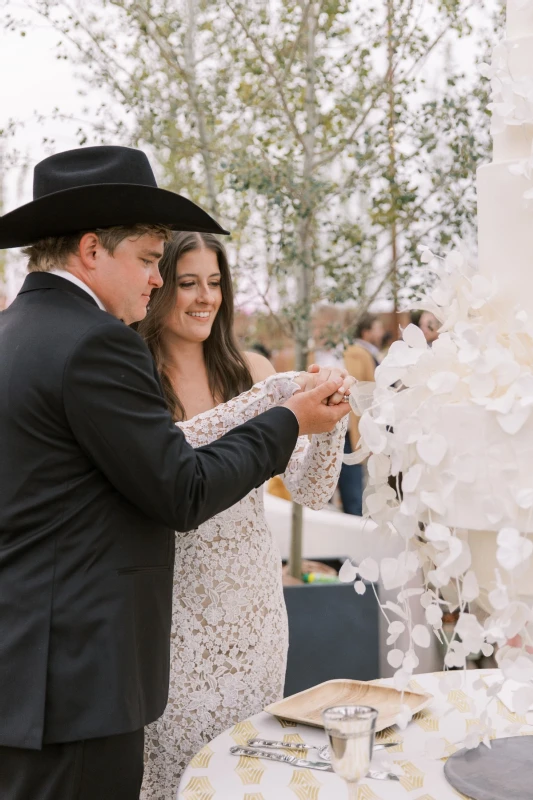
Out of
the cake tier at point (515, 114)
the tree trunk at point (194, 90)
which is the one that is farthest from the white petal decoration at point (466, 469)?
the tree trunk at point (194, 90)

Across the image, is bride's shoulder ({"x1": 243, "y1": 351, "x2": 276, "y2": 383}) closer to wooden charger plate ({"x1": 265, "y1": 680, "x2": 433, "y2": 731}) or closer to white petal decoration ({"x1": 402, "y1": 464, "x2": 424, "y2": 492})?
wooden charger plate ({"x1": 265, "y1": 680, "x2": 433, "y2": 731})

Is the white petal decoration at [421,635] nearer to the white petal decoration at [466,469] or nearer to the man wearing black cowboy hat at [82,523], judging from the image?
the white petal decoration at [466,469]

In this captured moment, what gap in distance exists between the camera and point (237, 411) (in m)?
2.14

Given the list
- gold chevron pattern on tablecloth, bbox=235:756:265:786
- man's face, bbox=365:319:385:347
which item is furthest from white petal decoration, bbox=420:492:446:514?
man's face, bbox=365:319:385:347

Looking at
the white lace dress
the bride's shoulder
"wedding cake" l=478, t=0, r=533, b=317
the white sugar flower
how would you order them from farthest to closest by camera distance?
the bride's shoulder, the white lace dress, "wedding cake" l=478, t=0, r=533, b=317, the white sugar flower

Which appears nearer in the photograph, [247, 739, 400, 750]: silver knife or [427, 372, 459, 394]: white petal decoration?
[427, 372, 459, 394]: white petal decoration

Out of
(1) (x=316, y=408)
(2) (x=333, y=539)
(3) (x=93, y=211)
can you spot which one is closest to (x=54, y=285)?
(3) (x=93, y=211)

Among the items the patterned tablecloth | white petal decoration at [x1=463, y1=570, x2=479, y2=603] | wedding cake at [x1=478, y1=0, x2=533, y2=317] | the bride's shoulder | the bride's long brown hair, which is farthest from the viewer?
the bride's shoulder

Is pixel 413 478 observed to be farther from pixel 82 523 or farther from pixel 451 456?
pixel 82 523

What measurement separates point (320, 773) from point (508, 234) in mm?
909

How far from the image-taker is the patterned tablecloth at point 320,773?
4.78 ft

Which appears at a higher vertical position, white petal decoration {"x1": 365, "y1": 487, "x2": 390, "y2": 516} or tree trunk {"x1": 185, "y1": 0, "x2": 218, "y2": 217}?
tree trunk {"x1": 185, "y1": 0, "x2": 218, "y2": 217}

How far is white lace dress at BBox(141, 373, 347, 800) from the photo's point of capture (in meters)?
2.01

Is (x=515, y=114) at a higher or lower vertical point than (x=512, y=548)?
higher
